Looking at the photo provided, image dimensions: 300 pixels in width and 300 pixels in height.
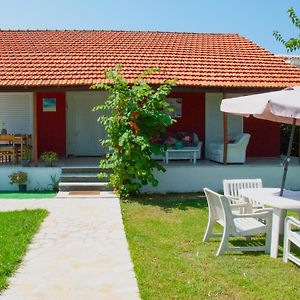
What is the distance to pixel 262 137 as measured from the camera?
16.0 metres

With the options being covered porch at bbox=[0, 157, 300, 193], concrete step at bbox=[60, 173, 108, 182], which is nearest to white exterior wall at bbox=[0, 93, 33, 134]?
covered porch at bbox=[0, 157, 300, 193]

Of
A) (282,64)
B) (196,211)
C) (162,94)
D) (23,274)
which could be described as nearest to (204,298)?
(23,274)

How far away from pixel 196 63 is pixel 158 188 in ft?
16.2

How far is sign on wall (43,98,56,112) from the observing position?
15.5m

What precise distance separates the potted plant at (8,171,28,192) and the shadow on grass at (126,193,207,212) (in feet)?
10.5

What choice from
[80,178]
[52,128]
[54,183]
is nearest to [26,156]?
[54,183]

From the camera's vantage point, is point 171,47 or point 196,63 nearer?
point 196,63

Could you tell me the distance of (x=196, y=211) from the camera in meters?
9.98

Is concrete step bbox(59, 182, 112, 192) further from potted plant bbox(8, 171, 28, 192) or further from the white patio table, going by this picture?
the white patio table

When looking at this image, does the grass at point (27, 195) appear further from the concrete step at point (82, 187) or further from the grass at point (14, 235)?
the grass at point (14, 235)

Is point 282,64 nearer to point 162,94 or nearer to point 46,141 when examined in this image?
point 162,94

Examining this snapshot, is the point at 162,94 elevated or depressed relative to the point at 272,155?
elevated

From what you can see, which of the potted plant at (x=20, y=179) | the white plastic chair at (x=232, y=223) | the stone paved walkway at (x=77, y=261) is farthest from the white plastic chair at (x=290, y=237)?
the potted plant at (x=20, y=179)

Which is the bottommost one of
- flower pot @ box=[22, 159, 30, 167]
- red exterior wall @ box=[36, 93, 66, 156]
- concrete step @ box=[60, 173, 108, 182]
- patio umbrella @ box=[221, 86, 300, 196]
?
concrete step @ box=[60, 173, 108, 182]
